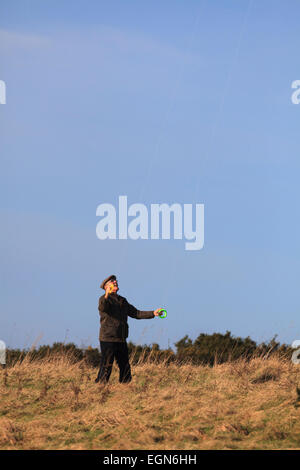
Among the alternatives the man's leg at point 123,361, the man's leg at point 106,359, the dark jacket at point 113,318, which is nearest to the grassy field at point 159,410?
the man's leg at point 123,361

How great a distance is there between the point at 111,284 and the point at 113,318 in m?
0.71

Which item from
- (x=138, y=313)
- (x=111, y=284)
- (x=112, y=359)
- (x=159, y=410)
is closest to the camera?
(x=159, y=410)

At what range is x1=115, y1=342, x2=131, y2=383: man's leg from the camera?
1438 cm

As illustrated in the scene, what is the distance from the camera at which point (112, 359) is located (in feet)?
47.3

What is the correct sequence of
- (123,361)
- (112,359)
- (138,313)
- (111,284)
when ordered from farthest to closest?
(138,313), (123,361), (112,359), (111,284)

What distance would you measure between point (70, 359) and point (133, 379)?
4.07 meters

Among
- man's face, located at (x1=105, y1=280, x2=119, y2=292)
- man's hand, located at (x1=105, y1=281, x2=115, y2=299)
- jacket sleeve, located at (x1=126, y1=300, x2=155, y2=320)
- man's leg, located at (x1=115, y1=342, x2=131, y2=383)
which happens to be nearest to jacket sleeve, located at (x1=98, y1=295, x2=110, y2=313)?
man's hand, located at (x1=105, y1=281, x2=115, y2=299)

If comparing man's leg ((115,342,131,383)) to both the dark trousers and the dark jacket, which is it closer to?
the dark trousers

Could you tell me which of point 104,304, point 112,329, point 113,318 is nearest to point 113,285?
point 104,304

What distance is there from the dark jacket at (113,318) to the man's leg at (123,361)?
Answer: 0.18 m

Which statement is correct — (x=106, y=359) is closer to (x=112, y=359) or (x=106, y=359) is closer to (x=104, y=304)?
(x=112, y=359)

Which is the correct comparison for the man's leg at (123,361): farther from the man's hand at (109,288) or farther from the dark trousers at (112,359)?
the man's hand at (109,288)

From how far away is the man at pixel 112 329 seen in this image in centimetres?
1422
